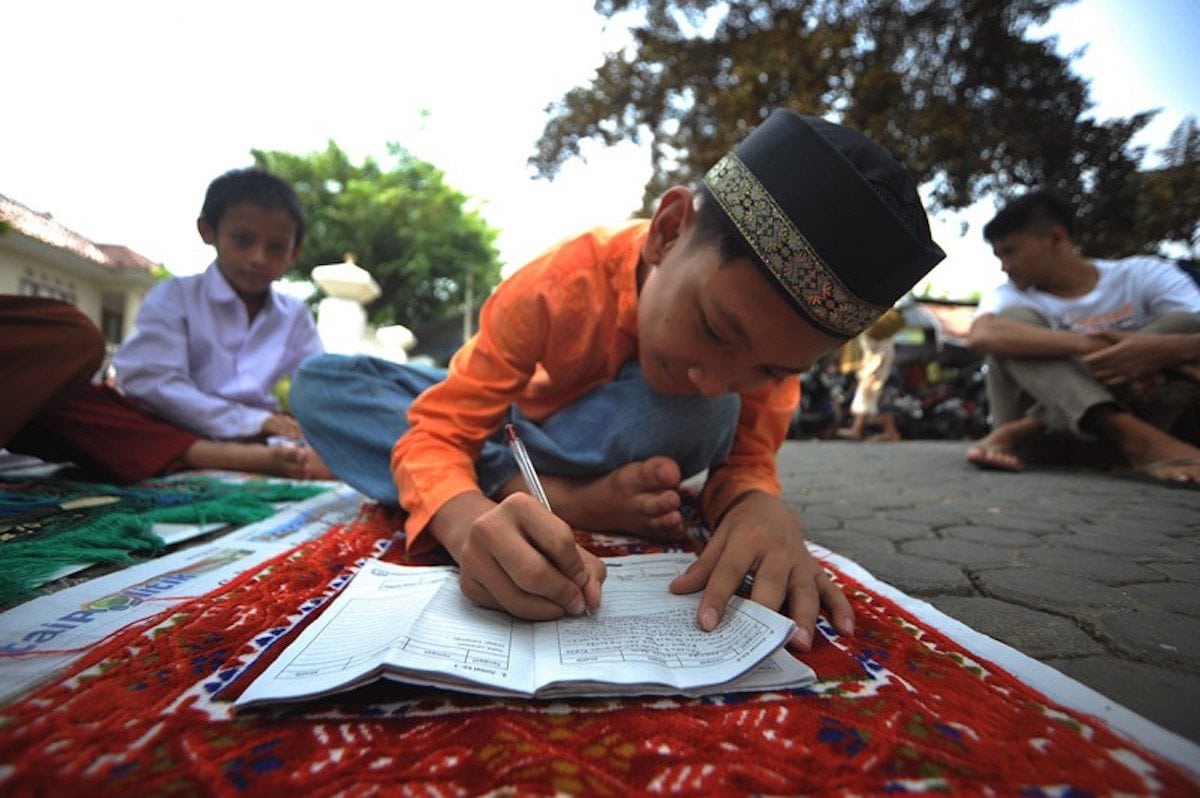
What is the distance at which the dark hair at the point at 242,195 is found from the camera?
2037 mm

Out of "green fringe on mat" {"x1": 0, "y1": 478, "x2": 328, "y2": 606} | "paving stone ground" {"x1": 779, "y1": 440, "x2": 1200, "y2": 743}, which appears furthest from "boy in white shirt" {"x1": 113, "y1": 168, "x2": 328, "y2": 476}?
"paving stone ground" {"x1": 779, "y1": 440, "x2": 1200, "y2": 743}

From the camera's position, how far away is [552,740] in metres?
0.44

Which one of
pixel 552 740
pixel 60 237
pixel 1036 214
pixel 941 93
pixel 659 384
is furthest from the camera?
pixel 941 93

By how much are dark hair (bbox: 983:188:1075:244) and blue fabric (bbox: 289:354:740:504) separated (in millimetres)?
2003

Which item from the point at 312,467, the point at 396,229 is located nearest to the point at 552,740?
the point at 312,467

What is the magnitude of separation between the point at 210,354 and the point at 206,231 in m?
0.45

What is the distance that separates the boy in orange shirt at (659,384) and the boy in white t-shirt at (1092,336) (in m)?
1.66

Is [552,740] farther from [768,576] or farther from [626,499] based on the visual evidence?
[626,499]

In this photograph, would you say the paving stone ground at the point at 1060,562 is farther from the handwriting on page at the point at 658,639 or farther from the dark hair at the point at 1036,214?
the dark hair at the point at 1036,214

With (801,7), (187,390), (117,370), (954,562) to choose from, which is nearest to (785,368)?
(954,562)

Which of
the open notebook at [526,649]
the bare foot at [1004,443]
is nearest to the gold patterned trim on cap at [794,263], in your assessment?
the open notebook at [526,649]

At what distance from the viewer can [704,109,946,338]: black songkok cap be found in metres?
0.76

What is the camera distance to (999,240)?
2445mm

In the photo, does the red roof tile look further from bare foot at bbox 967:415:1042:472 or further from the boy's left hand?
bare foot at bbox 967:415:1042:472
